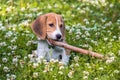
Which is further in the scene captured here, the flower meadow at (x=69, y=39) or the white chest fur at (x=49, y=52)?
the white chest fur at (x=49, y=52)

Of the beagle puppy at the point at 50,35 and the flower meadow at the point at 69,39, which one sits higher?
the beagle puppy at the point at 50,35

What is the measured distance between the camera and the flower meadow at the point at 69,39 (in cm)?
707

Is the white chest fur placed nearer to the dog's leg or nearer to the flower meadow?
the dog's leg

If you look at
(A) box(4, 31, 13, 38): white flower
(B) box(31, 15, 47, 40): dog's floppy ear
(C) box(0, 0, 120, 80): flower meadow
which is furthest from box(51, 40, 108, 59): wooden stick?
(A) box(4, 31, 13, 38): white flower

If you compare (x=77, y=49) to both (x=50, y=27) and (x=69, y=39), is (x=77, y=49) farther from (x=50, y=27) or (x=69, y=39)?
(x=69, y=39)

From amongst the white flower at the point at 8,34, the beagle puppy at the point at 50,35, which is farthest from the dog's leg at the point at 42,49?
the white flower at the point at 8,34

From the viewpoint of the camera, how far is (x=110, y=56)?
7.55 m

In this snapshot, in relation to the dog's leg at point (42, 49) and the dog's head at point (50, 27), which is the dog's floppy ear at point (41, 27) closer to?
the dog's head at point (50, 27)

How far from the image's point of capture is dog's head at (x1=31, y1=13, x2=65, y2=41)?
7.26 m

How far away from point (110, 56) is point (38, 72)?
3.80 feet

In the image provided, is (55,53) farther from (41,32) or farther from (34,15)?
(34,15)

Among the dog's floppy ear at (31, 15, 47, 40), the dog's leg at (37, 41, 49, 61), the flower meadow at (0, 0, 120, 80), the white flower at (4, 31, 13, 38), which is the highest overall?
the dog's floppy ear at (31, 15, 47, 40)

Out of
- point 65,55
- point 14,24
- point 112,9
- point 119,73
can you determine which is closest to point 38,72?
point 65,55

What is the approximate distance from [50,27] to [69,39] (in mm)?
1269
